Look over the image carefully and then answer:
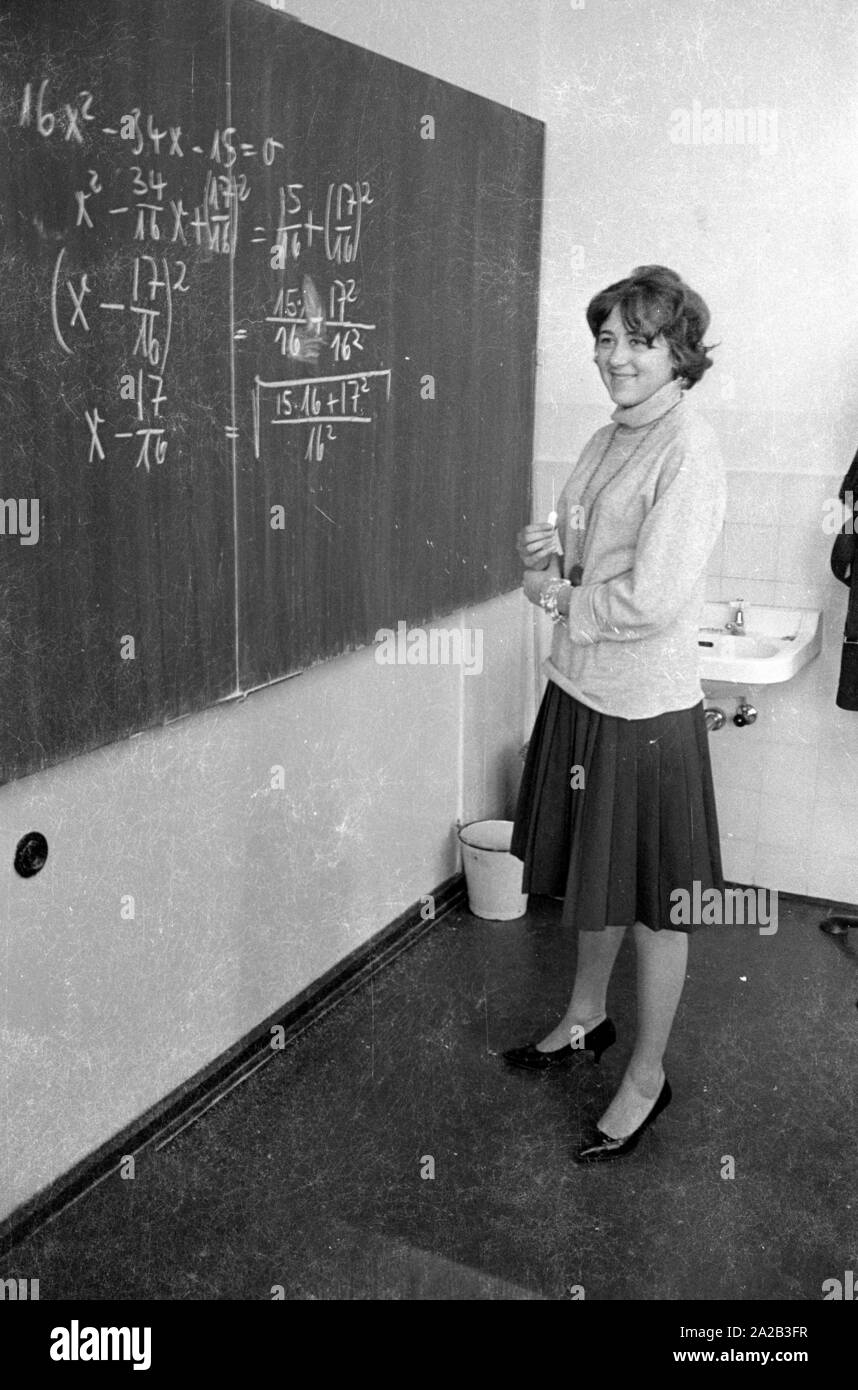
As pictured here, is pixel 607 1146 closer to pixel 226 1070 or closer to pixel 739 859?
pixel 226 1070

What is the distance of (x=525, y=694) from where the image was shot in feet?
12.2

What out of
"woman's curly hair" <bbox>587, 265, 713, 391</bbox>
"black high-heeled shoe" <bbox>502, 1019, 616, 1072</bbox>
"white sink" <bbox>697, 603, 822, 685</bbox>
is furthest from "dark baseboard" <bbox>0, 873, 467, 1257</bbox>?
"woman's curly hair" <bbox>587, 265, 713, 391</bbox>

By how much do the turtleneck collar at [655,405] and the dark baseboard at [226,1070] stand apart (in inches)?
→ 56.0

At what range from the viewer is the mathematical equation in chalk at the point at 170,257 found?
188 centimetres

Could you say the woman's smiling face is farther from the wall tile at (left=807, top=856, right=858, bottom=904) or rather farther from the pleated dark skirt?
the wall tile at (left=807, top=856, right=858, bottom=904)

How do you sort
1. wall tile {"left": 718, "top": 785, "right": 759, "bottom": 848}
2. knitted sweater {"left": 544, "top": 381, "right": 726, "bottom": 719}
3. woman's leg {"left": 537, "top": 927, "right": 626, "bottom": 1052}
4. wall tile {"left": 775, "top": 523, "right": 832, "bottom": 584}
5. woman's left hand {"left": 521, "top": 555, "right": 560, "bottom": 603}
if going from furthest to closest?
1. wall tile {"left": 718, "top": 785, "right": 759, "bottom": 848}
2. wall tile {"left": 775, "top": 523, "right": 832, "bottom": 584}
3. woman's leg {"left": 537, "top": 927, "right": 626, "bottom": 1052}
4. woman's left hand {"left": 521, "top": 555, "right": 560, "bottom": 603}
5. knitted sweater {"left": 544, "top": 381, "right": 726, "bottom": 719}

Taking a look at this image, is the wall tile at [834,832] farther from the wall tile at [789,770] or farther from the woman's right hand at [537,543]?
the woman's right hand at [537,543]

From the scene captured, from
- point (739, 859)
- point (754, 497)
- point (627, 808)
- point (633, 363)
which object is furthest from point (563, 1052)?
point (754, 497)

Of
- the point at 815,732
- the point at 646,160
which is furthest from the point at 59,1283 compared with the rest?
the point at 646,160

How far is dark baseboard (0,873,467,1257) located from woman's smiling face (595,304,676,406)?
57.3 inches

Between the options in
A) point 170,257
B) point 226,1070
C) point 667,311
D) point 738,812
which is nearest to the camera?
point 170,257

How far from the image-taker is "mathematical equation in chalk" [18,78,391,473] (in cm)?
188

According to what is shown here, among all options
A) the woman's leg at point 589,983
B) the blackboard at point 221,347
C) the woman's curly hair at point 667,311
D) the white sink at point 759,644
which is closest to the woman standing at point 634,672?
the woman's curly hair at point 667,311

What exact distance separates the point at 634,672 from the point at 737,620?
45.4 inches
